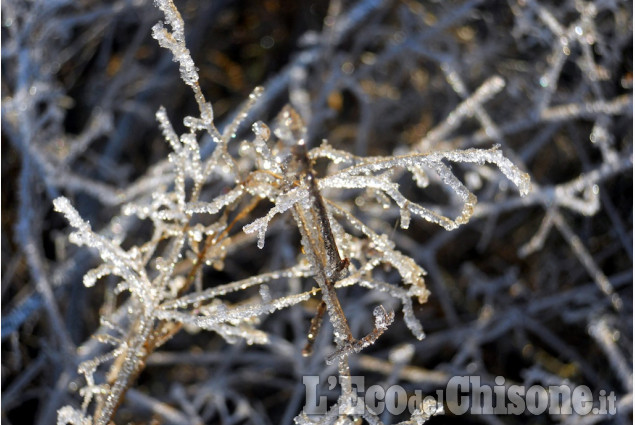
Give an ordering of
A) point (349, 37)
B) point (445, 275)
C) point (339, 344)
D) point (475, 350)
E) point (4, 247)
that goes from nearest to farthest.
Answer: point (339, 344) → point (4, 247) → point (475, 350) → point (445, 275) → point (349, 37)

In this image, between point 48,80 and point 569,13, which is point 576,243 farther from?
point 48,80

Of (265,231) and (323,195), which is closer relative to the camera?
(265,231)

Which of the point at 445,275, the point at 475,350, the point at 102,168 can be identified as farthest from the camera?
the point at 445,275

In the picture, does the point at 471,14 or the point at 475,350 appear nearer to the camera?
the point at 475,350

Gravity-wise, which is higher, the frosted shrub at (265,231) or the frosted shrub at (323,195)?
the frosted shrub at (323,195)

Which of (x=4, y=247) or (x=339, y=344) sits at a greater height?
(x=4, y=247)

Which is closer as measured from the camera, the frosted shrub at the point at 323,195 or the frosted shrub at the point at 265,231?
the frosted shrub at the point at 265,231

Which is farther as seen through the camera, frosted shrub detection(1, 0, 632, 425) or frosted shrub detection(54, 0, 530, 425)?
frosted shrub detection(1, 0, 632, 425)

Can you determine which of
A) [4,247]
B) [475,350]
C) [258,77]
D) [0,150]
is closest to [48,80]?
[0,150]

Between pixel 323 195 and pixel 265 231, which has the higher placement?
pixel 323 195

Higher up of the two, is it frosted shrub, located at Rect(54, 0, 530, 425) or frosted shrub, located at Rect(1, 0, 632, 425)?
frosted shrub, located at Rect(1, 0, 632, 425)

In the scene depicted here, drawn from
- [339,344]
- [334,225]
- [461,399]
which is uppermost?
[461,399]
